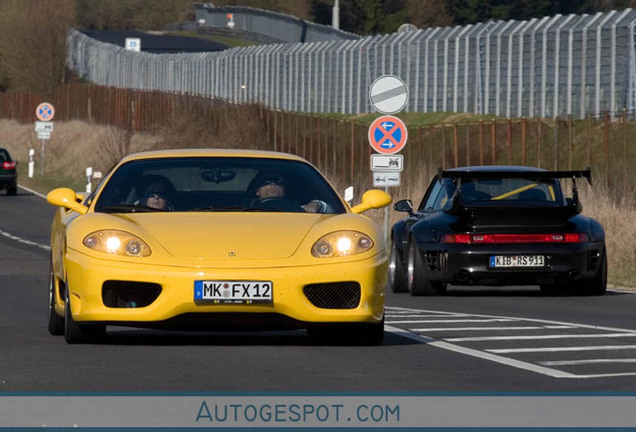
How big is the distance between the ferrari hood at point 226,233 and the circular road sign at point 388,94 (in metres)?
17.7

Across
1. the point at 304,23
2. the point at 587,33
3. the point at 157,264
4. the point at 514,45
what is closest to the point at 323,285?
the point at 157,264

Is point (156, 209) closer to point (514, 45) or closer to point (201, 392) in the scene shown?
point (201, 392)

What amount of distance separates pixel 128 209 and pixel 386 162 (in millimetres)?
16206

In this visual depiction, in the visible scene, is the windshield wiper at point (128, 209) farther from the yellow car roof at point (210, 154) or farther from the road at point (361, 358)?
the road at point (361, 358)

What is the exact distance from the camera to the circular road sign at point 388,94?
98.6ft

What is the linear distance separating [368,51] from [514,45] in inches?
493

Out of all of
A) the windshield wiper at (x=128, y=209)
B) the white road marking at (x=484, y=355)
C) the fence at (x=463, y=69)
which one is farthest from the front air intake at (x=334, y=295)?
the fence at (x=463, y=69)

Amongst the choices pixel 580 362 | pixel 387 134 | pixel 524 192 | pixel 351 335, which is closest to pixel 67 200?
pixel 351 335

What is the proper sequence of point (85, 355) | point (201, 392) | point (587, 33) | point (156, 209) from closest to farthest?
1. point (201, 392)
2. point (85, 355)
3. point (156, 209)
4. point (587, 33)

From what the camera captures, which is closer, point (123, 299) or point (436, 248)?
point (123, 299)

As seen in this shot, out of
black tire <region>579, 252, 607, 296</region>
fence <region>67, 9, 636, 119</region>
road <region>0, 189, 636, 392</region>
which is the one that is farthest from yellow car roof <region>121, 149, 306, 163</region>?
fence <region>67, 9, 636, 119</region>

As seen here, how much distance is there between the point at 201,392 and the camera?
9617 mm

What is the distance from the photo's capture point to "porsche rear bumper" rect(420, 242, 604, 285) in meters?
19.9

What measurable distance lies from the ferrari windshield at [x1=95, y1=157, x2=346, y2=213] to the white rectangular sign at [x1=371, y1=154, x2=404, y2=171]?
49.9ft
